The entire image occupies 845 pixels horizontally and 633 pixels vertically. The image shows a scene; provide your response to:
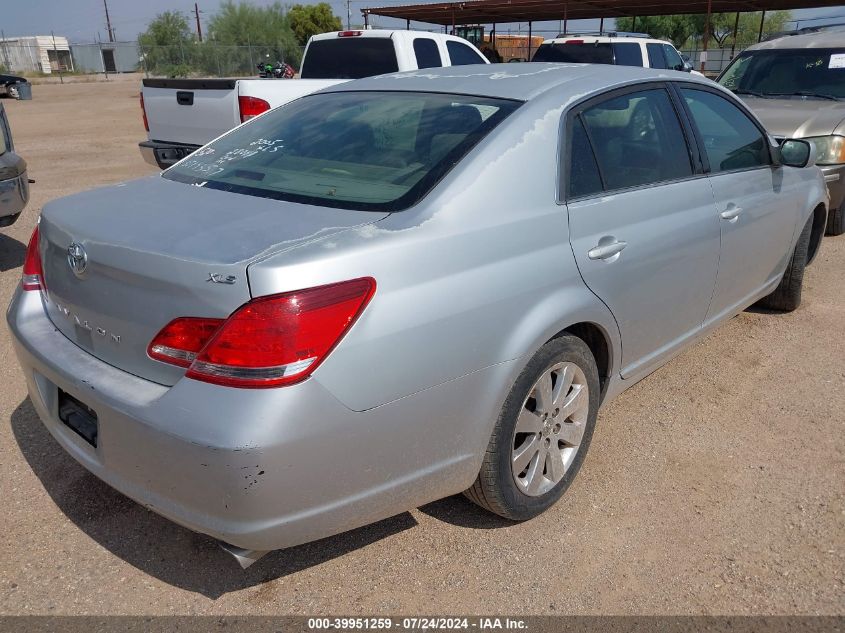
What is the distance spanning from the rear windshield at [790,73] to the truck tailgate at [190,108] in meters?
5.40

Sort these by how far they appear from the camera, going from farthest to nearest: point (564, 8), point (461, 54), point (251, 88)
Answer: point (564, 8) → point (461, 54) → point (251, 88)

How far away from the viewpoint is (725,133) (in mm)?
3861

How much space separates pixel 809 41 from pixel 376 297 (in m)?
7.98

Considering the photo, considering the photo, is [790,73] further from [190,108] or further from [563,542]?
[563,542]

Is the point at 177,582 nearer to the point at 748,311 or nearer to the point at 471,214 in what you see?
the point at 471,214

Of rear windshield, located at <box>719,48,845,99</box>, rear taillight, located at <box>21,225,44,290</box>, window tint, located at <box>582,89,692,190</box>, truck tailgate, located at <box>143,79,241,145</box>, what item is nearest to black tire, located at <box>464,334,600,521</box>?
window tint, located at <box>582,89,692,190</box>

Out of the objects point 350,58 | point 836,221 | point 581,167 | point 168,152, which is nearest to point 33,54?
point 350,58

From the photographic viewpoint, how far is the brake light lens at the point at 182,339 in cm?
200

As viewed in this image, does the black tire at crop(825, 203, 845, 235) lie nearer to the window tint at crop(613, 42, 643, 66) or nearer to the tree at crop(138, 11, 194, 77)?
the window tint at crop(613, 42, 643, 66)

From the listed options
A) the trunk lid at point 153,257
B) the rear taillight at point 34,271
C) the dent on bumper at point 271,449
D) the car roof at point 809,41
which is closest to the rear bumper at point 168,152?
the rear taillight at point 34,271

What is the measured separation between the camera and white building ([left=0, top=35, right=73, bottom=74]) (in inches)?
2099

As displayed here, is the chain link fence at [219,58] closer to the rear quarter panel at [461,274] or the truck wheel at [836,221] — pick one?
the truck wheel at [836,221]

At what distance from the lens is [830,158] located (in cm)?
646

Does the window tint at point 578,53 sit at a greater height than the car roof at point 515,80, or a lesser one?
lesser
